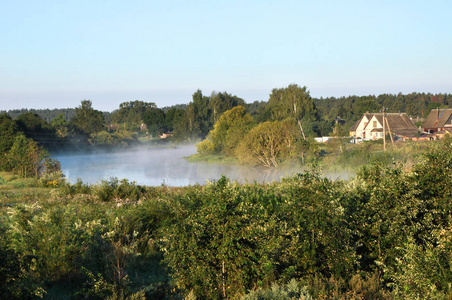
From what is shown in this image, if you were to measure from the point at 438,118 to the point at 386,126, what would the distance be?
36.9 ft

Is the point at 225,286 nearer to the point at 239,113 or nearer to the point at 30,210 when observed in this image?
the point at 30,210

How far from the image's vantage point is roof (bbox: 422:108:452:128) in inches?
2820

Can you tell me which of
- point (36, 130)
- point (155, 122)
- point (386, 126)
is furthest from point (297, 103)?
point (155, 122)

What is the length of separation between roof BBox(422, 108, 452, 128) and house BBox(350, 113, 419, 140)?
4.64 meters

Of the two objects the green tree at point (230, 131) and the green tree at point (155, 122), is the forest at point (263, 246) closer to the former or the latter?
the green tree at point (230, 131)

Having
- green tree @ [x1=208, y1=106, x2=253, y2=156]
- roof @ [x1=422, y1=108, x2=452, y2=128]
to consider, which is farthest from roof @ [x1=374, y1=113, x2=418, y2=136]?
green tree @ [x1=208, y1=106, x2=253, y2=156]

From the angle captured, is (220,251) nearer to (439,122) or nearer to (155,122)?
(439,122)

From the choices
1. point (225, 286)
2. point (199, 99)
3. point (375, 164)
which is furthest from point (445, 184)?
point (199, 99)

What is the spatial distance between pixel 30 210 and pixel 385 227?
882 centimetres

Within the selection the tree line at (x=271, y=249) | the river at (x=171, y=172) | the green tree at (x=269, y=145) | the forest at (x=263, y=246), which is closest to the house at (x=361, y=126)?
the river at (x=171, y=172)

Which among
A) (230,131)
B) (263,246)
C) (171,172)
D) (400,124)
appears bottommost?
(171,172)

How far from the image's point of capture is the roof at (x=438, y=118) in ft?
235

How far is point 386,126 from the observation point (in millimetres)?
70062

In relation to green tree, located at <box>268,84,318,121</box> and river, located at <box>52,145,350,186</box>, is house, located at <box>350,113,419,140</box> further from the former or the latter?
river, located at <box>52,145,350,186</box>
